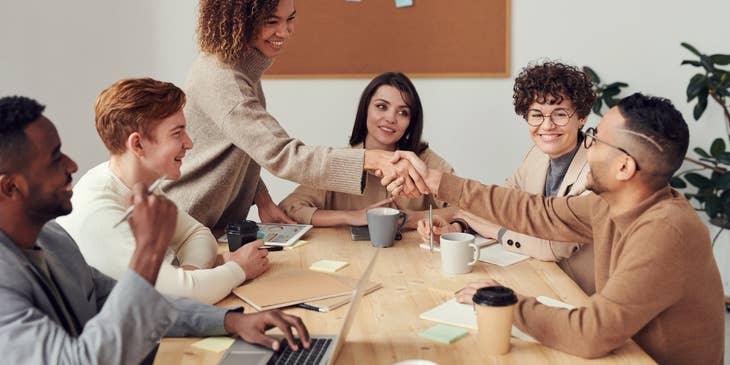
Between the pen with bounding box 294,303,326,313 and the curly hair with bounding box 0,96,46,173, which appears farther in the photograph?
the pen with bounding box 294,303,326,313

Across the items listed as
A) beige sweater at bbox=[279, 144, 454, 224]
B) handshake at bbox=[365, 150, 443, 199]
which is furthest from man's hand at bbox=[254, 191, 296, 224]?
handshake at bbox=[365, 150, 443, 199]

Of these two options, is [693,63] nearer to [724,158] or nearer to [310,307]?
[724,158]

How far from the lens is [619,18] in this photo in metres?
3.73

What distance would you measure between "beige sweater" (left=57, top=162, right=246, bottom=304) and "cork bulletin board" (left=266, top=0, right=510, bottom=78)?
2285 millimetres

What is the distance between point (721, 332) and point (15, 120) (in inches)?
55.8

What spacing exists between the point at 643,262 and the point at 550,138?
1050 mm

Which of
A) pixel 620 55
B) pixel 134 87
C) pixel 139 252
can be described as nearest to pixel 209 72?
pixel 134 87

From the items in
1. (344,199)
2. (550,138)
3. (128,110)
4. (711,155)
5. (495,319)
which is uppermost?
(128,110)

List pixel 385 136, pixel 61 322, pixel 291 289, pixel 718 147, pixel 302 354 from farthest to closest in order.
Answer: pixel 718 147, pixel 385 136, pixel 291 289, pixel 302 354, pixel 61 322

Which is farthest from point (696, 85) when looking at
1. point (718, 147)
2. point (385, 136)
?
point (385, 136)

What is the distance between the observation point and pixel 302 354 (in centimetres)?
130

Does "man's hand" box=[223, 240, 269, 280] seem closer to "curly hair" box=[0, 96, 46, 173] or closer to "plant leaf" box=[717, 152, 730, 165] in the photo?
"curly hair" box=[0, 96, 46, 173]

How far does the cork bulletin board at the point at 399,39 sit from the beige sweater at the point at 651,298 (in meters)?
2.33

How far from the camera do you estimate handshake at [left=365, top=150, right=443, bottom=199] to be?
2.11 meters
